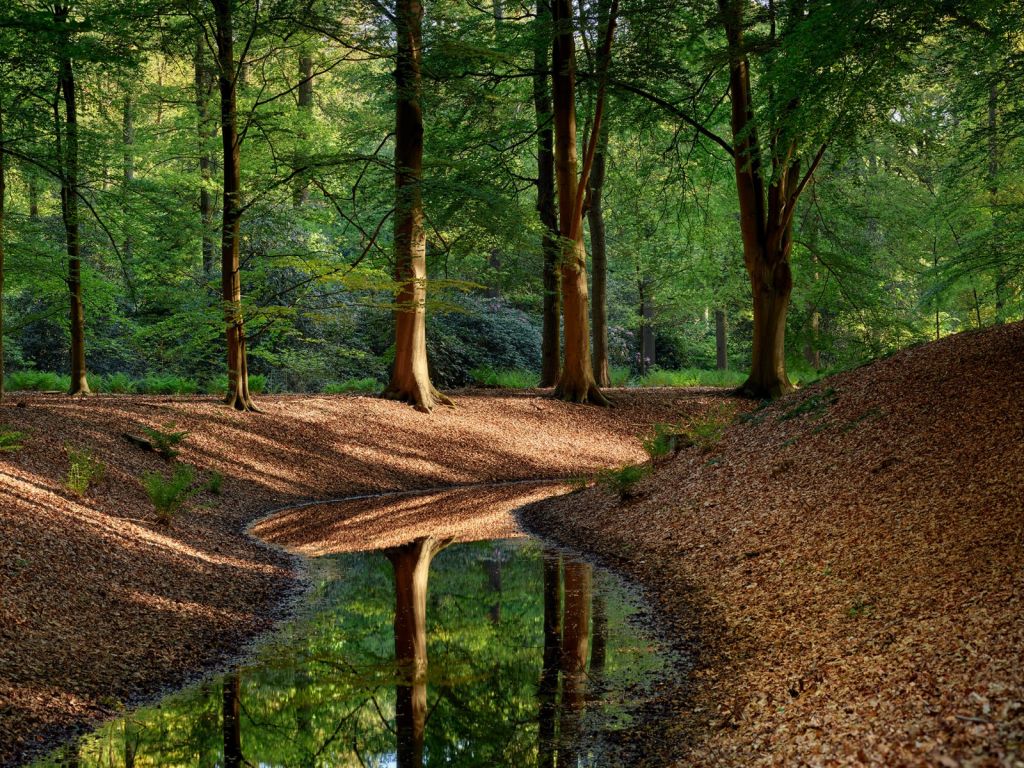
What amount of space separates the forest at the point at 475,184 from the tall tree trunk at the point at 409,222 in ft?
0.18

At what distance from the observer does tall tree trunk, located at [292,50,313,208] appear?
47.8ft

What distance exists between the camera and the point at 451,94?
18297 mm

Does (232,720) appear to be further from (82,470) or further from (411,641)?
(82,470)

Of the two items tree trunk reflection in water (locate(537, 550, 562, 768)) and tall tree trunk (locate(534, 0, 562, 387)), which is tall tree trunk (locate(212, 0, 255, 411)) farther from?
tree trunk reflection in water (locate(537, 550, 562, 768))

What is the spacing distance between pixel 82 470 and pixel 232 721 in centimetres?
537

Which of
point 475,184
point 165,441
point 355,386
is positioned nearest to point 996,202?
point 475,184

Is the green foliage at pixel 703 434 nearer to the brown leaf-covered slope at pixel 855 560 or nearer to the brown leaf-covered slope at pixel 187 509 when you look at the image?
the brown leaf-covered slope at pixel 855 560

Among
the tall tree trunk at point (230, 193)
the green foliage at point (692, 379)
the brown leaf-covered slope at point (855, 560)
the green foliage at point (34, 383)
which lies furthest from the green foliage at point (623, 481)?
the green foliage at point (692, 379)

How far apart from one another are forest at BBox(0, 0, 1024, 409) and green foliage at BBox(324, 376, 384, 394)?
2.9 inches

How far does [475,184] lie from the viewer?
1744 centimetres

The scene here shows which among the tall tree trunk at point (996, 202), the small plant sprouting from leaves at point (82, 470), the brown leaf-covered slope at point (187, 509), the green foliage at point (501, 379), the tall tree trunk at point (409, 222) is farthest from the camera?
the green foliage at point (501, 379)

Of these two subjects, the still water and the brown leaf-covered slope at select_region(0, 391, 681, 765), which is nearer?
the still water

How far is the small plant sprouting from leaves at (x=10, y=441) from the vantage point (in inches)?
368

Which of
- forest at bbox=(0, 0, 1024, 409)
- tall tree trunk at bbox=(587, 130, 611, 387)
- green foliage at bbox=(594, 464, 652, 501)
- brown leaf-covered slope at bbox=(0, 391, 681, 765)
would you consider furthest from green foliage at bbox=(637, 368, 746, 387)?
green foliage at bbox=(594, 464, 652, 501)
